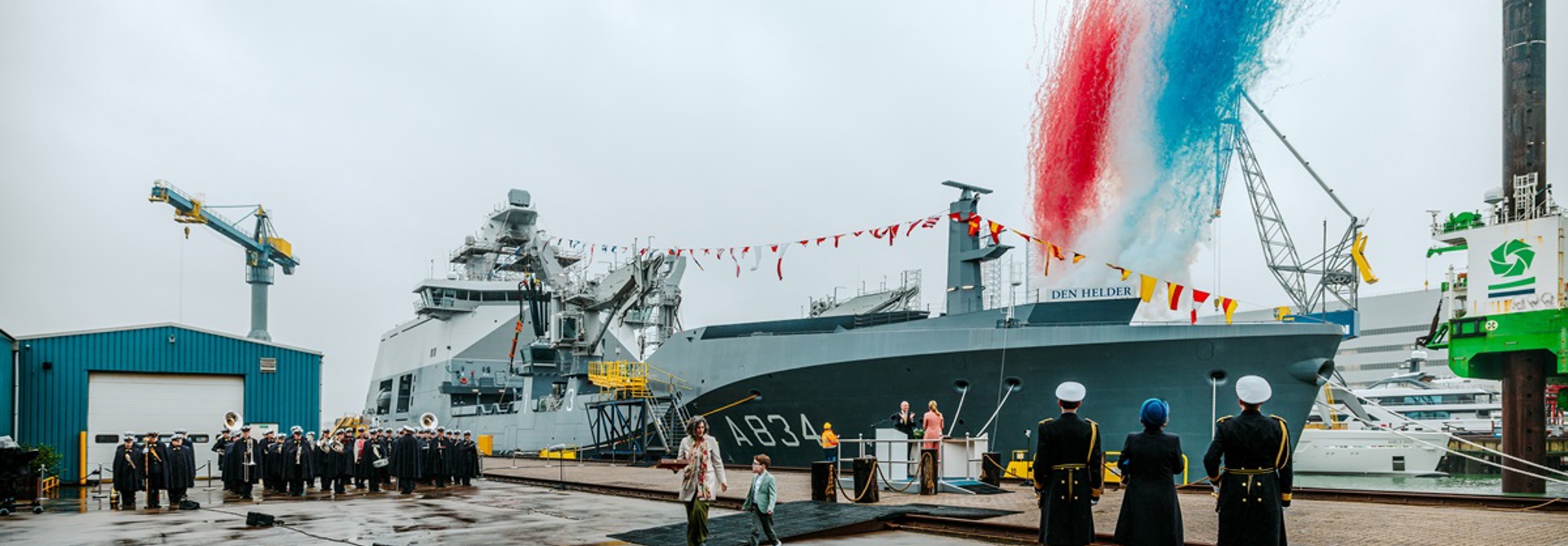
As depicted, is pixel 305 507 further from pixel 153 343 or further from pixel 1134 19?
pixel 1134 19

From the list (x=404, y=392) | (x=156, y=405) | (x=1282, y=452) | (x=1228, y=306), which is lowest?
(x=404, y=392)

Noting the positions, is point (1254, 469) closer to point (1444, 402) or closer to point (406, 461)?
point (406, 461)

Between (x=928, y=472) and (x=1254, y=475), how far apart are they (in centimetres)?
721

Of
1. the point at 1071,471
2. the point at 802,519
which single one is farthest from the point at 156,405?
the point at 1071,471

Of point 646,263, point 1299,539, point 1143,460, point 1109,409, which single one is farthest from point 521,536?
point 646,263

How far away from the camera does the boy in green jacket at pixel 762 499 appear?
828cm

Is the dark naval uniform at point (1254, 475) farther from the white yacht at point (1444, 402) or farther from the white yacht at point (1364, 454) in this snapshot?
the white yacht at point (1444, 402)

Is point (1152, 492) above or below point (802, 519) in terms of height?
above

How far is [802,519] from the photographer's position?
412 inches

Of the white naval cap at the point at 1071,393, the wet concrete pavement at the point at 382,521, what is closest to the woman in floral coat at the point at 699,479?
the wet concrete pavement at the point at 382,521

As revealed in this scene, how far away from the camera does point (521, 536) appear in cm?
976

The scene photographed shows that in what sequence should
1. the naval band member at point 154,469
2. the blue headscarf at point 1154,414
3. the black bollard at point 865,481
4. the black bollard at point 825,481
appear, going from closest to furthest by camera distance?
the blue headscarf at point 1154,414 < the black bollard at point 865,481 < the black bollard at point 825,481 < the naval band member at point 154,469

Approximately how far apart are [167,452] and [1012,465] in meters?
11.4

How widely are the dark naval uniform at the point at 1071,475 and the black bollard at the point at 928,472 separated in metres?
6.54
